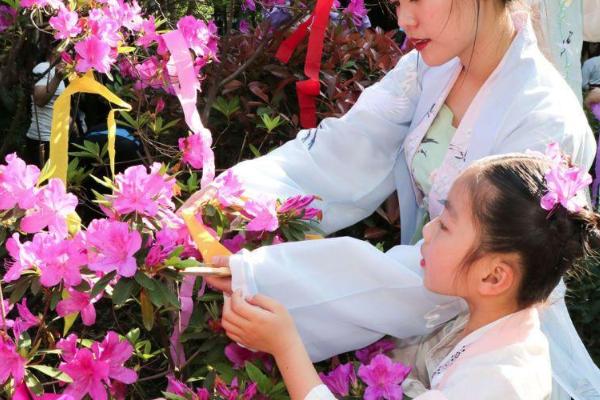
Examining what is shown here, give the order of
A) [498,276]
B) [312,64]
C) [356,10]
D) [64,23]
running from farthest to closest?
[356,10]
[312,64]
[64,23]
[498,276]

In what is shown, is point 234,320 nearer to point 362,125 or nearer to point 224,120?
point 362,125

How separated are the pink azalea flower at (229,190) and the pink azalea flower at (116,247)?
304 mm

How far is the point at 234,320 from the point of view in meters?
1.51

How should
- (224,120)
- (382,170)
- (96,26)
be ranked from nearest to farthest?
(96,26) → (382,170) → (224,120)

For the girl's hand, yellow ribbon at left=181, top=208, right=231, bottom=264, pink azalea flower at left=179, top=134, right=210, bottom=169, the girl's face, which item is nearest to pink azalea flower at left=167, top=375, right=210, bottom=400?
the girl's hand

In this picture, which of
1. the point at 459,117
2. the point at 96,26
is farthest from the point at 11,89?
the point at 459,117

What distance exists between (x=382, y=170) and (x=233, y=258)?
0.74 m

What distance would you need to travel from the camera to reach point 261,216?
1.67 metres

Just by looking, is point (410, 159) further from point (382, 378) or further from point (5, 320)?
point (5, 320)

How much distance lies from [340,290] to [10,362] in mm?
622

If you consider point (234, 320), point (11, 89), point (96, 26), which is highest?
point (96, 26)

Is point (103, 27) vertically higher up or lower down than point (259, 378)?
higher up

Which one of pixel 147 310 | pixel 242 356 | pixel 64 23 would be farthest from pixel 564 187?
pixel 64 23

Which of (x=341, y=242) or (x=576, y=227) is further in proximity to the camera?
(x=341, y=242)
